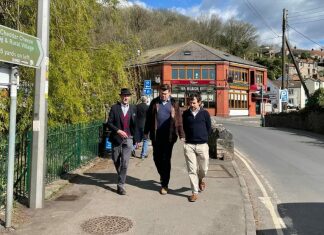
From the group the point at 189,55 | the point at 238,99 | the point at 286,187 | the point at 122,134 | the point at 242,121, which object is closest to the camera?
the point at 122,134

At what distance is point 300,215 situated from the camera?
287 inches

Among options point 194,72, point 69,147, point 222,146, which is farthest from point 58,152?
point 194,72

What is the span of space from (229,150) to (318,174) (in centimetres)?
259

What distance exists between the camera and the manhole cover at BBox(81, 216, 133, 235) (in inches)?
229

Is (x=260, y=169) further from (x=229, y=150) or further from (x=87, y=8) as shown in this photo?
(x=87, y=8)

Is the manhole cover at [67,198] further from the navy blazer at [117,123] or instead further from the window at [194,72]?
the window at [194,72]

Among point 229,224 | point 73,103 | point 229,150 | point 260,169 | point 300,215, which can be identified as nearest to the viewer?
point 229,224

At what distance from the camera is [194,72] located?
58.0 m

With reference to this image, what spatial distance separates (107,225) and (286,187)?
15.9 ft

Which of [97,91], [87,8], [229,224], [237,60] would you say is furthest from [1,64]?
[237,60]

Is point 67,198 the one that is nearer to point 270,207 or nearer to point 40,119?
point 40,119

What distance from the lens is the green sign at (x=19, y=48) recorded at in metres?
5.34

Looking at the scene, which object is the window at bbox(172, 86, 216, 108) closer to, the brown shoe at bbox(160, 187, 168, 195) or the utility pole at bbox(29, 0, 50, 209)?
the brown shoe at bbox(160, 187, 168, 195)

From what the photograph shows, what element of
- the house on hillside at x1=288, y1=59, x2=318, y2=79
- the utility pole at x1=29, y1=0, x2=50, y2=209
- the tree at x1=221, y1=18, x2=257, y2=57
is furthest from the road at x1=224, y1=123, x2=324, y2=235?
the house on hillside at x1=288, y1=59, x2=318, y2=79
